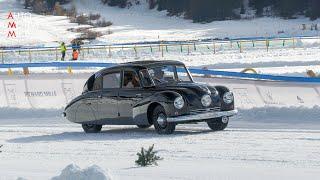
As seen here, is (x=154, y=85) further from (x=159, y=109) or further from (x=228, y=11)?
(x=228, y=11)

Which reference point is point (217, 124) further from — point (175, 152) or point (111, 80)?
point (175, 152)

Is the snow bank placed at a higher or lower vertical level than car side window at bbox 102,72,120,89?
lower

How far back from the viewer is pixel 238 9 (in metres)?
108

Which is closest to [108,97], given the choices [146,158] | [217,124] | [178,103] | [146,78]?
[146,78]

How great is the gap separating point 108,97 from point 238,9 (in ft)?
303

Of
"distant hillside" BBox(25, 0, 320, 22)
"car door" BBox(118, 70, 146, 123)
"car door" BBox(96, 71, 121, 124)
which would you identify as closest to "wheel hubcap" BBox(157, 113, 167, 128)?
"car door" BBox(118, 70, 146, 123)

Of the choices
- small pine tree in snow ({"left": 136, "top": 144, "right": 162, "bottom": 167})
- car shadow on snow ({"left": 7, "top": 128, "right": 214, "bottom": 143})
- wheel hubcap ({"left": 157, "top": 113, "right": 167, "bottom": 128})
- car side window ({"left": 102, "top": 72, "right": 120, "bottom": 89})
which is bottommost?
car shadow on snow ({"left": 7, "top": 128, "right": 214, "bottom": 143})

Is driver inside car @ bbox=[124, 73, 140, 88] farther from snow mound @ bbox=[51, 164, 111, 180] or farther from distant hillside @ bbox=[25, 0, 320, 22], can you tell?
distant hillside @ bbox=[25, 0, 320, 22]

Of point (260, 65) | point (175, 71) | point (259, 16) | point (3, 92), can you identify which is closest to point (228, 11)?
point (259, 16)

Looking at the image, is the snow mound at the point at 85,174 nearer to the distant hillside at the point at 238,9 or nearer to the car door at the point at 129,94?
the car door at the point at 129,94

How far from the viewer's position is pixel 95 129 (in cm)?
1800

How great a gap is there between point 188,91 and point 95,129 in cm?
291

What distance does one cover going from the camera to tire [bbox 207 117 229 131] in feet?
55.1

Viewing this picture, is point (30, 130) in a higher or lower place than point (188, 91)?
lower
